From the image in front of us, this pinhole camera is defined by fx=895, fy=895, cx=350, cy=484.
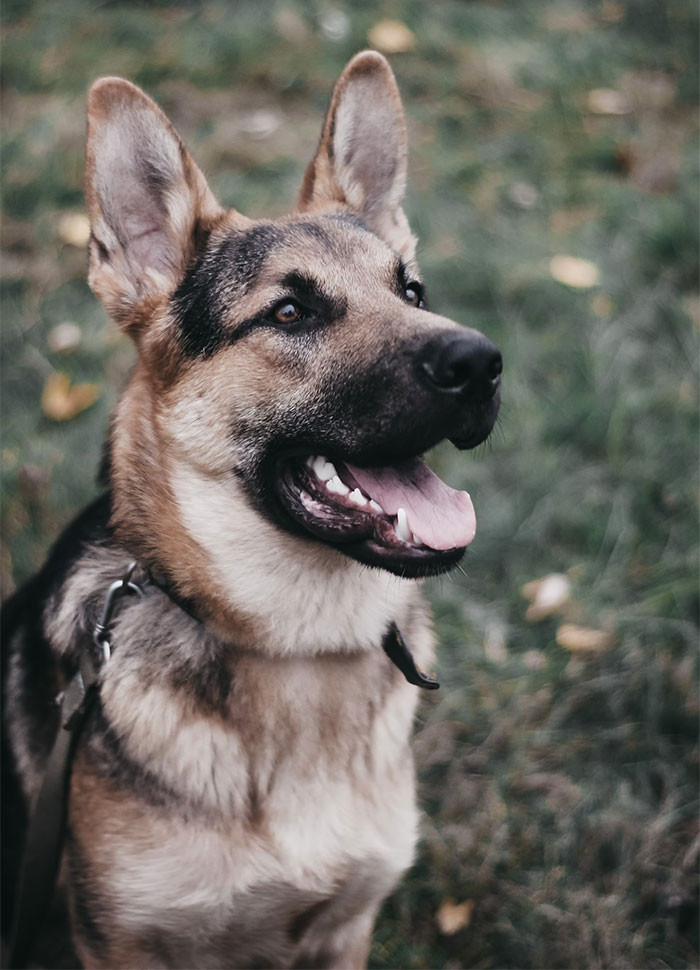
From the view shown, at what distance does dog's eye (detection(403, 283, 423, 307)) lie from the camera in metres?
2.83

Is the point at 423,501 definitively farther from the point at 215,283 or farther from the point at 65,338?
the point at 65,338

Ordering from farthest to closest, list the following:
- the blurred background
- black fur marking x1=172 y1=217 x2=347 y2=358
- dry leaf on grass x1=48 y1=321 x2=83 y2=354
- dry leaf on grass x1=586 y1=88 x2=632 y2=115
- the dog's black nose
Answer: dry leaf on grass x1=586 y1=88 x2=632 y2=115 < dry leaf on grass x1=48 y1=321 x2=83 y2=354 < the blurred background < black fur marking x1=172 y1=217 x2=347 y2=358 < the dog's black nose

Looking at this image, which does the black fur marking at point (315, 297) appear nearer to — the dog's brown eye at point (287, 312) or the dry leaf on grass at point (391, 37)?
the dog's brown eye at point (287, 312)

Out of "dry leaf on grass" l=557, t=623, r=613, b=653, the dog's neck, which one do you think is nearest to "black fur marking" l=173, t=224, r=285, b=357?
the dog's neck

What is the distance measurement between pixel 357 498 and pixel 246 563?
0.40 meters

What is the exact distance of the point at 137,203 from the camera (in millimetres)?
2732

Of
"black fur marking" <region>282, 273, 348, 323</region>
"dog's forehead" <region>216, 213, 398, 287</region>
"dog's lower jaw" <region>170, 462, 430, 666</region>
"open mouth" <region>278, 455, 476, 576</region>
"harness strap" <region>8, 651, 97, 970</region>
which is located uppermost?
"dog's forehead" <region>216, 213, 398, 287</region>

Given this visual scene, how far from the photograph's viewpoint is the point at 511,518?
4.29 metres

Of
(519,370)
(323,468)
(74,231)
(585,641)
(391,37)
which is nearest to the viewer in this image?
(323,468)

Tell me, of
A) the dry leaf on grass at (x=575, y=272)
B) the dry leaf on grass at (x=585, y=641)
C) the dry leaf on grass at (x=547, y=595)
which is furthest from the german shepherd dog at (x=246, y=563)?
the dry leaf on grass at (x=575, y=272)

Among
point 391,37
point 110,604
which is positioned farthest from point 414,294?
point 391,37

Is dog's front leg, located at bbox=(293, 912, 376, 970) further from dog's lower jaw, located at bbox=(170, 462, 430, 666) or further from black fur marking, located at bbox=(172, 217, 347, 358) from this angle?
black fur marking, located at bbox=(172, 217, 347, 358)

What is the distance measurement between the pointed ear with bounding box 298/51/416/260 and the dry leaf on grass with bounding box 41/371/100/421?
→ 2127 mm

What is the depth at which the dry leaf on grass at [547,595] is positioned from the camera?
3936 millimetres
